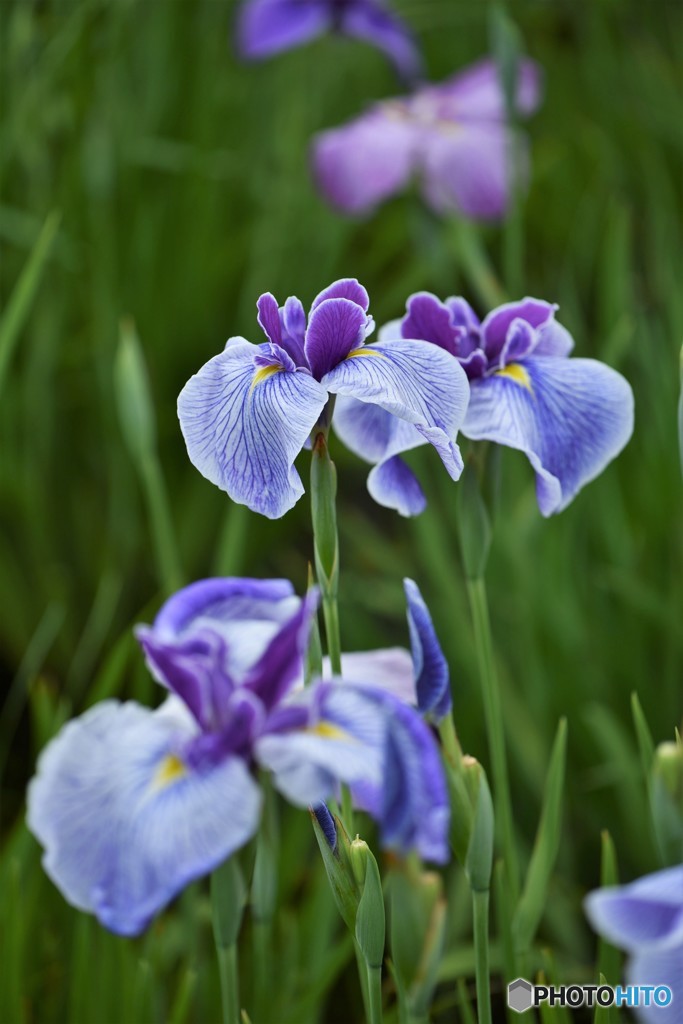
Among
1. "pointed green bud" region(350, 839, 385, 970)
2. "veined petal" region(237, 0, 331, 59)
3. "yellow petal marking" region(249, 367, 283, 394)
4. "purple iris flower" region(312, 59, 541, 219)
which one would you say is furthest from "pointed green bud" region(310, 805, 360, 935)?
"veined petal" region(237, 0, 331, 59)

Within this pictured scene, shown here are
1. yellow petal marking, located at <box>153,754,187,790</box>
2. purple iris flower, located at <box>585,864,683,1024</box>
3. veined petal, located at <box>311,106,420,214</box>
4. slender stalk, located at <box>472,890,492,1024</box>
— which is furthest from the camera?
veined petal, located at <box>311,106,420,214</box>

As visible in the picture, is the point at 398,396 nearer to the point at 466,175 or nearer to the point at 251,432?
the point at 251,432

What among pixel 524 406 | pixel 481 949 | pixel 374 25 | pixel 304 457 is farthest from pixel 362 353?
pixel 374 25

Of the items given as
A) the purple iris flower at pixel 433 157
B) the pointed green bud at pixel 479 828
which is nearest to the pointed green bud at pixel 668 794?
the pointed green bud at pixel 479 828

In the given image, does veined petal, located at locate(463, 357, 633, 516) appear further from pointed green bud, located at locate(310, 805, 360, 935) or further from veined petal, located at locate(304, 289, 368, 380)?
pointed green bud, located at locate(310, 805, 360, 935)

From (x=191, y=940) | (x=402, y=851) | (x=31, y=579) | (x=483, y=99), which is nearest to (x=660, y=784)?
(x=402, y=851)
